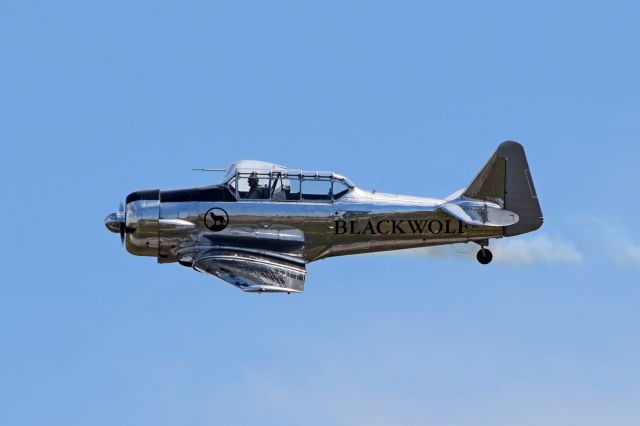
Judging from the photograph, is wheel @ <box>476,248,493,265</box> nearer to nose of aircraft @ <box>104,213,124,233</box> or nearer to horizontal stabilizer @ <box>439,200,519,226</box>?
horizontal stabilizer @ <box>439,200,519,226</box>

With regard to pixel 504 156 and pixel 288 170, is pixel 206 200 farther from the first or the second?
pixel 504 156

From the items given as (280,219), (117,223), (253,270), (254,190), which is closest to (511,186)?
(280,219)

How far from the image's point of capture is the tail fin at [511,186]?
31422 millimetres

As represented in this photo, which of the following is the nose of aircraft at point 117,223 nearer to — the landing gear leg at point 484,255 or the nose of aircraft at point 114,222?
the nose of aircraft at point 114,222

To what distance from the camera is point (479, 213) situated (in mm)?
31328

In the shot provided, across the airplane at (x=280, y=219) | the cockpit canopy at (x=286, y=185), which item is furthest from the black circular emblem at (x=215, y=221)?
the cockpit canopy at (x=286, y=185)

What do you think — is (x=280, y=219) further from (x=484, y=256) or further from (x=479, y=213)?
(x=484, y=256)

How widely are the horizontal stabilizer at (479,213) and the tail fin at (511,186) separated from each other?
16 centimetres

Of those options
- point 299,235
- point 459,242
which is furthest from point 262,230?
point 459,242

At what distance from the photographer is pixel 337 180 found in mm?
31016

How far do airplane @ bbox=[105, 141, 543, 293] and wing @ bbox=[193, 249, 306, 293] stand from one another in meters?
0.04

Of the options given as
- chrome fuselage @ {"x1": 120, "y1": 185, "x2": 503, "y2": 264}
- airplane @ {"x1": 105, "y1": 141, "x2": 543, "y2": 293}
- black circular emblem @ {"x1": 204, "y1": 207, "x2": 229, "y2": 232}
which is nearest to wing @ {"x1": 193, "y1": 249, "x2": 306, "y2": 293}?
airplane @ {"x1": 105, "y1": 141, "x2": 543, "y2": 293}

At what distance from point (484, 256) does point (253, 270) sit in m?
4.68

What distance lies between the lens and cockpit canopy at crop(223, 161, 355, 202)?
3091 centimetres
